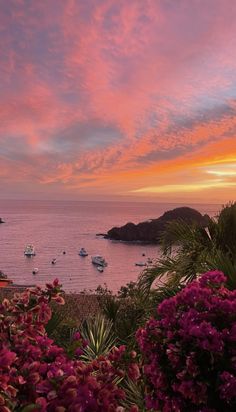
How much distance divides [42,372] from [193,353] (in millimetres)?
1347

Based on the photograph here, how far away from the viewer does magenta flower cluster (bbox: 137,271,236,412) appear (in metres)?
3.48

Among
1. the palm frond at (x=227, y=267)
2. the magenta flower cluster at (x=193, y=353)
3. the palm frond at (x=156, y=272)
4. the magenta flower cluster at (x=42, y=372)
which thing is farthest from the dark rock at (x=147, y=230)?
the magenta flower cluster at (x=42, y=372)

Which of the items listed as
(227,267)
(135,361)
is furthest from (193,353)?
(227,267)

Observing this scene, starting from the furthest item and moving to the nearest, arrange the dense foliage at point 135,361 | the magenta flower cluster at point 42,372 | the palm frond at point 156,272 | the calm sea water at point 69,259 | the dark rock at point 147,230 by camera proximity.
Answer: the dark rock at point 147,230 → the calm sea water at point 69,259 → the palm frond at point 156,272 → the dense foliage at point 135,361 → the magenta flower cluster at point 42,372

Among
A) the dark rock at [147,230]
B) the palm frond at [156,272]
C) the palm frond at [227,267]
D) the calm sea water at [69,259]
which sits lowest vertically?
the calm sea water at [69,259]

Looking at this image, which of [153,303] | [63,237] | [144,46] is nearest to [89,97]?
[144,46]

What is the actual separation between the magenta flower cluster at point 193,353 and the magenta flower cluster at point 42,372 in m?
0.86

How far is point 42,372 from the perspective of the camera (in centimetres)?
264

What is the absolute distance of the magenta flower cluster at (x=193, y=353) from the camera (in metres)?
3.48

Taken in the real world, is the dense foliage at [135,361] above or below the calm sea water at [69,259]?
above

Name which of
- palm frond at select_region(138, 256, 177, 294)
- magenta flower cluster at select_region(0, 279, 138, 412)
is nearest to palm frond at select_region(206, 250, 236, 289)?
palm frond at select_region(138, 256, 177, 294)

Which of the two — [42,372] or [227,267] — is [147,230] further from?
[42,372]

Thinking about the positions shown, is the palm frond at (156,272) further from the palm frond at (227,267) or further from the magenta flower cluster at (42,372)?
the magenta flower cluster at (42,372)

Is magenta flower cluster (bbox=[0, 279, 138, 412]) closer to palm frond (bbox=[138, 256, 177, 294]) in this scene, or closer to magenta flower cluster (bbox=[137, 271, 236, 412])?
magenta flower cluster (bbox=[137, 271, 236, 412])
